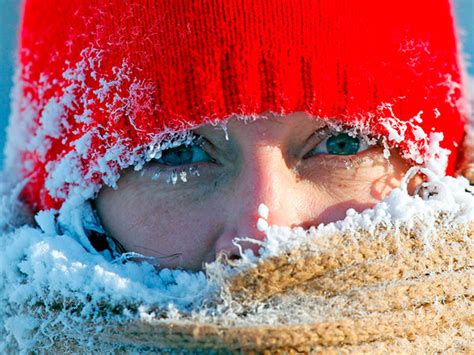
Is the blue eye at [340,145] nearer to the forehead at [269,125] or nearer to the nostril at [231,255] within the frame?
the forehead at [269,125]

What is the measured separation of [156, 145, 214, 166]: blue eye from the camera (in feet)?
4.21

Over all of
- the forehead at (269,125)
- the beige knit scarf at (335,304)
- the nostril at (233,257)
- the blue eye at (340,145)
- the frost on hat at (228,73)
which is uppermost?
the frost on hat at (228,73)

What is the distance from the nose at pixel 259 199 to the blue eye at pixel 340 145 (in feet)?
0.24

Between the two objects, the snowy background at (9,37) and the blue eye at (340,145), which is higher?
the snowy background at (9,37)

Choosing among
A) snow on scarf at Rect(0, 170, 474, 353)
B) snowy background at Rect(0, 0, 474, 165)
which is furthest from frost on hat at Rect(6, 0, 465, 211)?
snowy background at Rect(0, 0, 474, 165)

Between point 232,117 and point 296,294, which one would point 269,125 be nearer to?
point 232,117

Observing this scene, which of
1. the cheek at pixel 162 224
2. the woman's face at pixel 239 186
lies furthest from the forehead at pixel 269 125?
the cheek at pixel 162 224

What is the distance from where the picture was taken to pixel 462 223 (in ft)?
3.85

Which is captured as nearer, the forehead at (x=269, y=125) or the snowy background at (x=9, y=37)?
the forehead at (x=269, y=125)

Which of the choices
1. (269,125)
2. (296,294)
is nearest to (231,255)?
(296,294)

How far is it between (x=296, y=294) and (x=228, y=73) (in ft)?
1.21

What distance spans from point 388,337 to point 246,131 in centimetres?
40

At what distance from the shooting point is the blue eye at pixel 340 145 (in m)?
1.26

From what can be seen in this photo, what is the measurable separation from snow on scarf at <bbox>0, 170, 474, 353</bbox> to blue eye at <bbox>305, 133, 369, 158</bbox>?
4.7 inches
